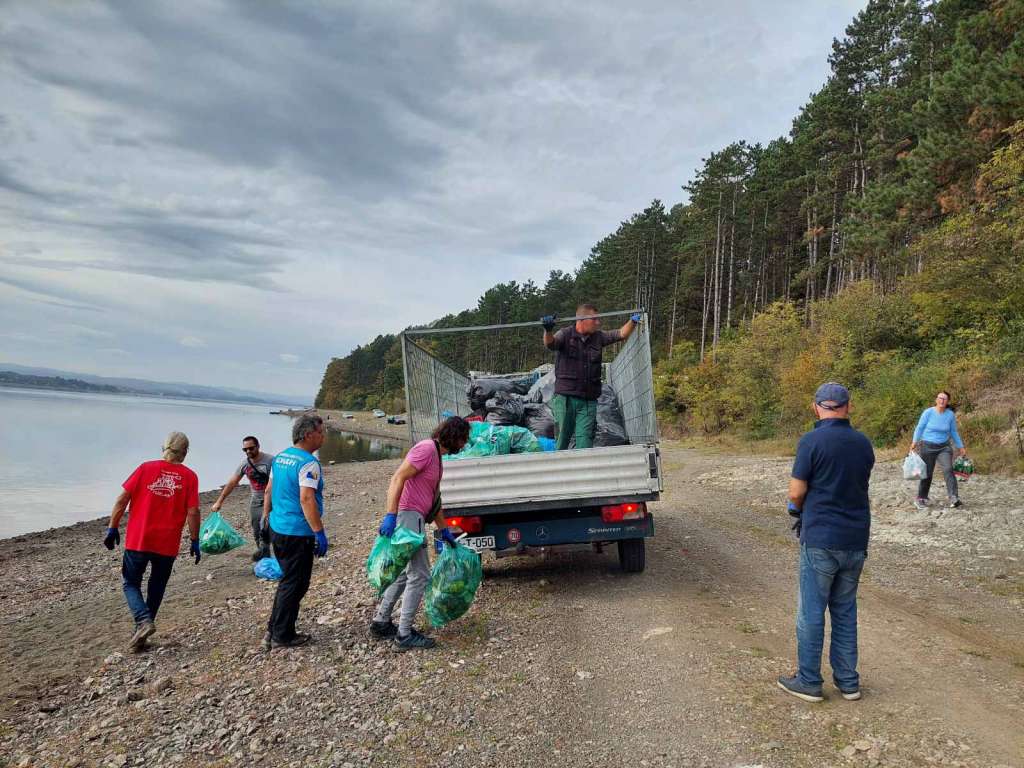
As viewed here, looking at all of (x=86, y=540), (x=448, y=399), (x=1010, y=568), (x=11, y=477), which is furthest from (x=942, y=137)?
(x=11, y=477)

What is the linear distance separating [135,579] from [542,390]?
561 centimetres

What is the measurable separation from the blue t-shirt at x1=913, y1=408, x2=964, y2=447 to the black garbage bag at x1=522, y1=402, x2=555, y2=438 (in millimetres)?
5371

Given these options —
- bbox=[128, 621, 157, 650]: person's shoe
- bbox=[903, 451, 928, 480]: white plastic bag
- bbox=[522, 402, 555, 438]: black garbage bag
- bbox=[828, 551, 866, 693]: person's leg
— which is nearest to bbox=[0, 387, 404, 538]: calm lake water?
bbox=[128, 621, 157, 650]: person's shoe

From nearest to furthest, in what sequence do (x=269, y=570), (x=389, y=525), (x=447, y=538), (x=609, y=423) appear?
(x=389, y=525)
(x=447, y=538)
(x=269, y=570)
(x=609, y=423)

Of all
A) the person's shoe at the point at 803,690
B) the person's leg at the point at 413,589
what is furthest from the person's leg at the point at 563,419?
the person's shoe at the point at 803,690

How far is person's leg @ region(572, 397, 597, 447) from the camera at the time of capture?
6918 mm

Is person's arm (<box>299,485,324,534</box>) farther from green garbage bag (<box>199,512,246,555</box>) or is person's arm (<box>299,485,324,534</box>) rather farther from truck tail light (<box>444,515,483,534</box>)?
green garbage bag (<box>199,512,246,555</box>)

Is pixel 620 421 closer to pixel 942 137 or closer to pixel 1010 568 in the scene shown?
pixel 1010 568

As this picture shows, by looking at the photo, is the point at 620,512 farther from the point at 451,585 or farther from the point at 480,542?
the point at 451,585

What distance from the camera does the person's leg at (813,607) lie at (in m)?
3.71

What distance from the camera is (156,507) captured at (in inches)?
209

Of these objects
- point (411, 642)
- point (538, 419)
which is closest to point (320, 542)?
point (411, 642)

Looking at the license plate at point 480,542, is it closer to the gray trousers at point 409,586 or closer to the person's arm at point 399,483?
the gray trousers at point 409,586

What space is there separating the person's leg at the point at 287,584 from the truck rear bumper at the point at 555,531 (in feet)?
5.63
